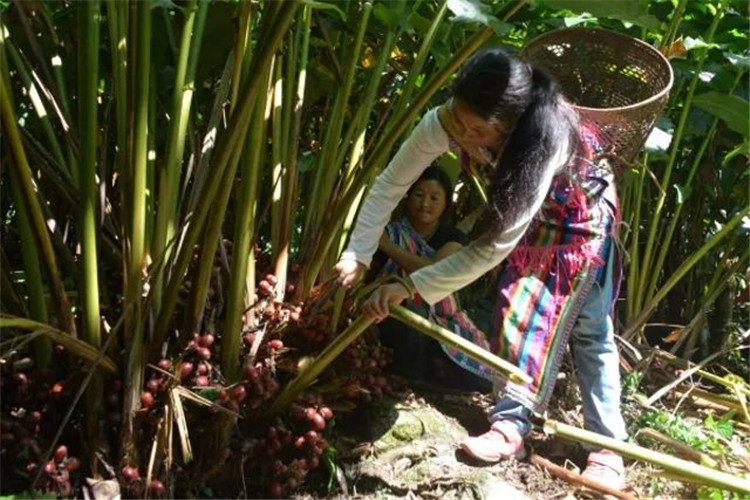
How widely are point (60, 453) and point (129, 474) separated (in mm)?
117

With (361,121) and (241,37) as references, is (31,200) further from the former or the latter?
(361,121)

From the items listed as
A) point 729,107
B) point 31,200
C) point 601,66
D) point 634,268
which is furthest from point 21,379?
point 634,268

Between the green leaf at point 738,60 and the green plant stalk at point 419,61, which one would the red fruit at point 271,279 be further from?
the green leaf at point 738,60

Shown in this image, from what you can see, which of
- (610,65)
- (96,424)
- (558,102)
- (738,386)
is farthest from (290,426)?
(738,386)

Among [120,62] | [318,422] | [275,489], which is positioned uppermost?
[120,62]

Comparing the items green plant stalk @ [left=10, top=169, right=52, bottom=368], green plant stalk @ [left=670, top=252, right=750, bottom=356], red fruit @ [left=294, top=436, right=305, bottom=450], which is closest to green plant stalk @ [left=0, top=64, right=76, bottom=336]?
green plant stalk @ [left=10, top=169, right=52, bottom=368]

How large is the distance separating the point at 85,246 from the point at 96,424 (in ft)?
1.00

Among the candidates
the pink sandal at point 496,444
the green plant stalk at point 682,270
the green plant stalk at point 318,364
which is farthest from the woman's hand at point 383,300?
the green plant stalk at point 682,270

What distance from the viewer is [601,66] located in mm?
1906

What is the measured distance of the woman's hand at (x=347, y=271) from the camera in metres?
1.64

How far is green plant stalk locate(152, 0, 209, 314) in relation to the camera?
1.45 metres

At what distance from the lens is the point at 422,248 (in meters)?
2.05

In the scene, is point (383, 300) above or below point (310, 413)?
above

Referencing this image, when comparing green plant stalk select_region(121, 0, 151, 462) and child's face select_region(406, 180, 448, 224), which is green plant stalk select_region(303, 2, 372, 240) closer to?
child's face select_region(406, 180, 448, 224)
